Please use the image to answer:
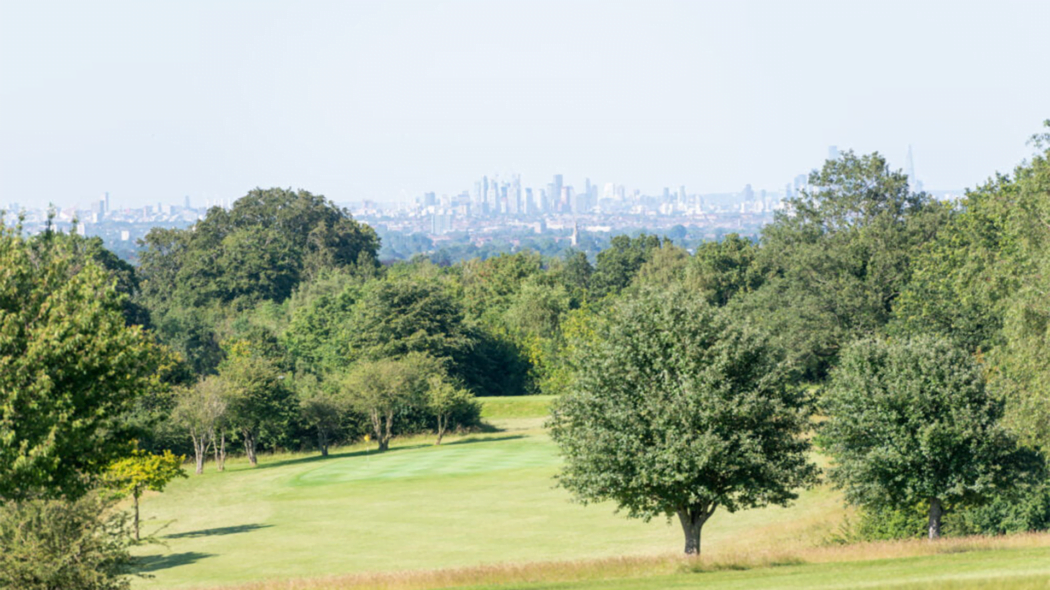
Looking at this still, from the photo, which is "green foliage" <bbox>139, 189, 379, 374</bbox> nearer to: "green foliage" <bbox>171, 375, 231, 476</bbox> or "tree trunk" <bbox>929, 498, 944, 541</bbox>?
"green foliage" <bbox>171, 375, 231, 476</bbox>

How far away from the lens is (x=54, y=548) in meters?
22.5

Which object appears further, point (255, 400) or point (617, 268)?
point (617, 268)

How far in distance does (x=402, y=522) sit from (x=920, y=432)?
21266 millimetres

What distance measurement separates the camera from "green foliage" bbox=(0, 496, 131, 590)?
72.9 ft

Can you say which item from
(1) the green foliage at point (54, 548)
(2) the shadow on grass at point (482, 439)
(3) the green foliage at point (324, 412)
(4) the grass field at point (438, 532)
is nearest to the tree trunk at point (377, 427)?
(3) the green foliage at point (324, 412)

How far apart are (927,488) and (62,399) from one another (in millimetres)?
23089

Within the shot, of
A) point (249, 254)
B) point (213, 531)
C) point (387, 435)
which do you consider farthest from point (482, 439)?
point (249, 254)

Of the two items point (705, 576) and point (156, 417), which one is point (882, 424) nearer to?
point (705, 576)

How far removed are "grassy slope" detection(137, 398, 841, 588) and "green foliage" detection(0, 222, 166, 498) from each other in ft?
30.1

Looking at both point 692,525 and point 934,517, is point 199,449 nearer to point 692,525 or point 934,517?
point 692,525

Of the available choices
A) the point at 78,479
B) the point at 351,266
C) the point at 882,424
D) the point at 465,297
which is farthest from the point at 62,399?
the point at 351,266

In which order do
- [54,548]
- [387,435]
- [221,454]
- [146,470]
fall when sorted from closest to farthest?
[54,548]
[146,470]
[221,454]
[387,435]

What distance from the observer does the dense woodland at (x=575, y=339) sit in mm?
19562

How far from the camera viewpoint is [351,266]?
143250 millimetres
